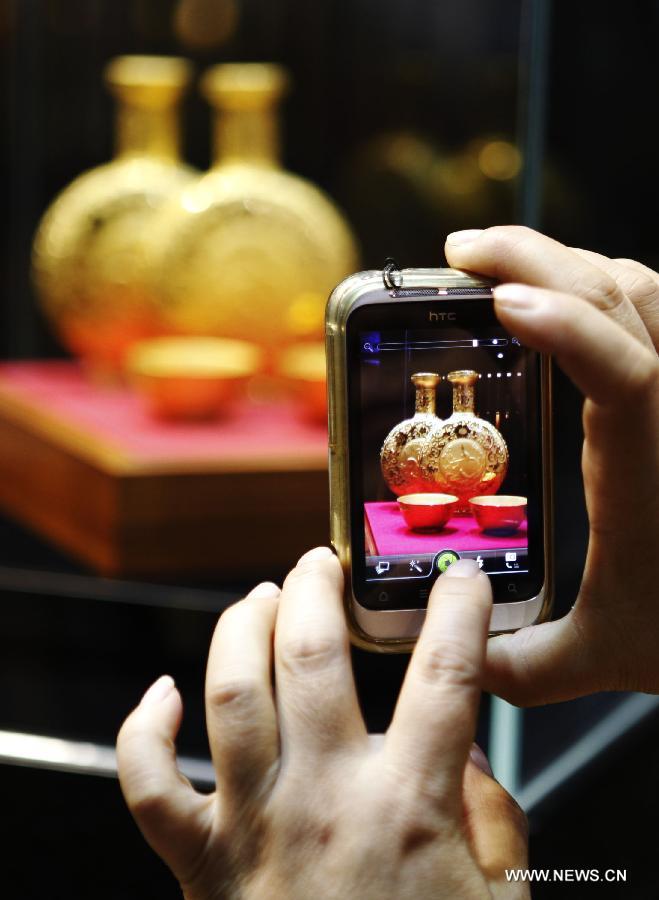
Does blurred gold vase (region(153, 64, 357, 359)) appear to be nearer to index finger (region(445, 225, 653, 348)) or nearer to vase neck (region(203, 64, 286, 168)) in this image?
vase neck (region(203, 64, 286, 168))

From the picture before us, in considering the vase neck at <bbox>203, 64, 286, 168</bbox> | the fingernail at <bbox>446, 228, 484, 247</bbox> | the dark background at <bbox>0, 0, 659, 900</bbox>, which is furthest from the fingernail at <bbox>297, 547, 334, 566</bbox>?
the vase neck at <bbox>203, 64, 286, 168</bbox>

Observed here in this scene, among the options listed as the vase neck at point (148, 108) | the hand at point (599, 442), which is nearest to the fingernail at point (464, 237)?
the hand at point (599, 442)

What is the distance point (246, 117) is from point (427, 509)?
0.88 m

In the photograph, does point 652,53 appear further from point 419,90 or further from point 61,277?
point 61,277

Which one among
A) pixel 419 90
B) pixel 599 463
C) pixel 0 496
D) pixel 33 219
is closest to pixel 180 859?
pixel 599 463

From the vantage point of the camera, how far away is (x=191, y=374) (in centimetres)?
107

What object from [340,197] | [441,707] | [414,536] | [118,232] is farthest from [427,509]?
[340,197]

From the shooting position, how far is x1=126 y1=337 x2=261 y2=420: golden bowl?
1072mm

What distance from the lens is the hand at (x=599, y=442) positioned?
0.34 m

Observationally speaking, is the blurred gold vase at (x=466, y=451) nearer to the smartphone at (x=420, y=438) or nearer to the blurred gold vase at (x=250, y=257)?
the smartphone at (x=420, y=438)

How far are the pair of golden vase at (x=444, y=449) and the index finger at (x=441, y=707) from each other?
9cm

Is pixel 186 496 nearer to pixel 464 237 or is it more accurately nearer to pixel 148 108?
pixel 148 108

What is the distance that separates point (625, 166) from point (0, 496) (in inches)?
26.9

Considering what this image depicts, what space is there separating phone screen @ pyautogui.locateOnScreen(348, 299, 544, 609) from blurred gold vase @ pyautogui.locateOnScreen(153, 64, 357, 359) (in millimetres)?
729
